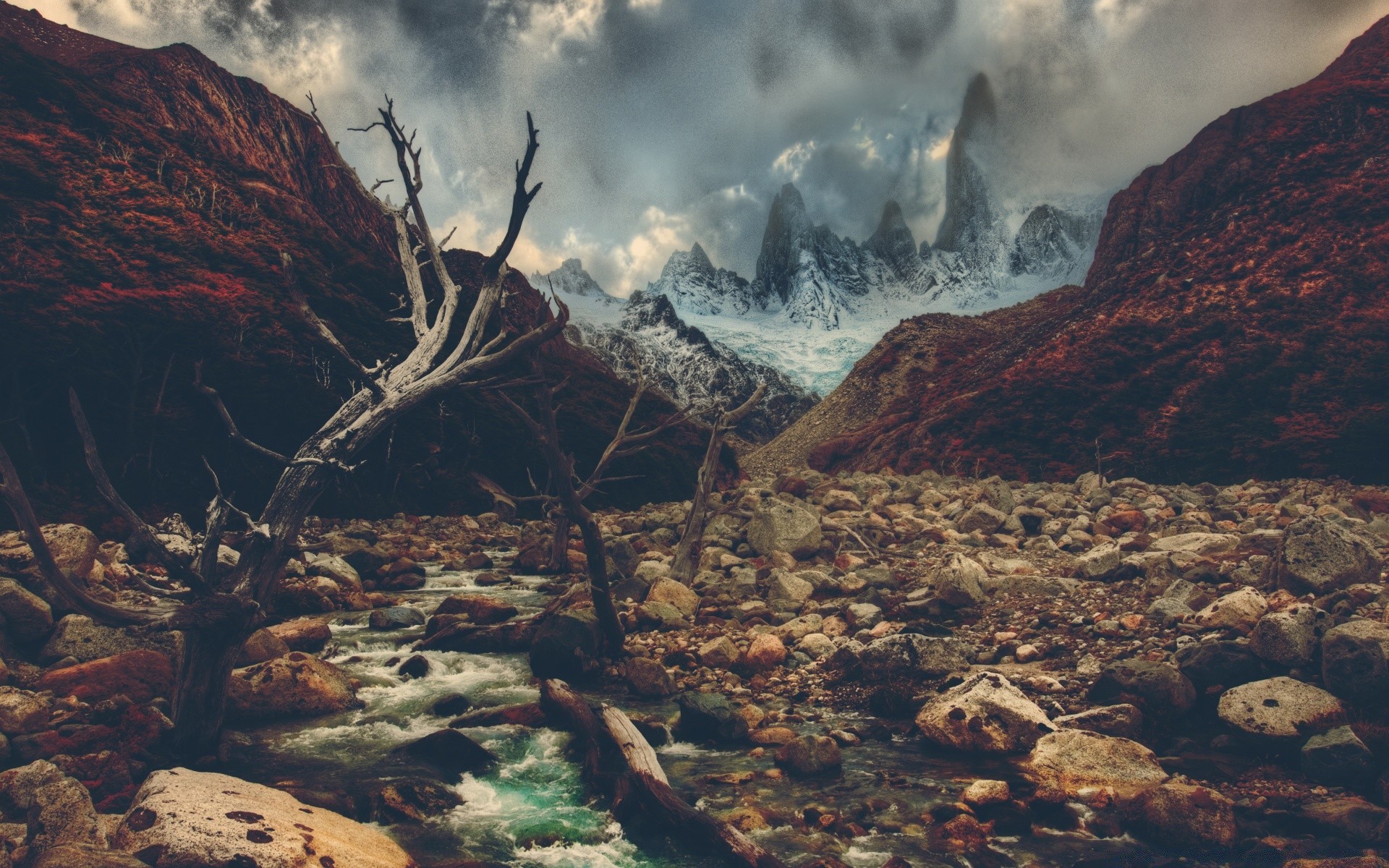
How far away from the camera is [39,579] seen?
8.64 meters

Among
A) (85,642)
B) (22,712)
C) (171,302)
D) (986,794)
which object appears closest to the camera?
(986,794)

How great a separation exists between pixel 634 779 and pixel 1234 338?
47.8m

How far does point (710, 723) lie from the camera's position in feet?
25.4

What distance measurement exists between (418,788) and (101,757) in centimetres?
267

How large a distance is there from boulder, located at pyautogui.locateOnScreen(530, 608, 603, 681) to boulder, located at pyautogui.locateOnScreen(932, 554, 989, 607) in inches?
237

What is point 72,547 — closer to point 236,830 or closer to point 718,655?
point 236,830

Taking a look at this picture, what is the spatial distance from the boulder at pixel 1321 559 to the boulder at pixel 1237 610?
609 mm

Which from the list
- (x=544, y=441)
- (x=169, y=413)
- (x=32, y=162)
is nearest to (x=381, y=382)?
(x=544, y=441)

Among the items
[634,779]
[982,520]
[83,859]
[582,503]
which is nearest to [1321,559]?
[634,779]

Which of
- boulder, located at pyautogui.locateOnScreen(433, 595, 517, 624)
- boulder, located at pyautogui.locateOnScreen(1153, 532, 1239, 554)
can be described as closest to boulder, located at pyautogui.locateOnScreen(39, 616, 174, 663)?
boulder, located at pyautogui.locateOnScreen(433, 595, 517, 624)

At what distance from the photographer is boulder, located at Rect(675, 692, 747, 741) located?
7.67 meters

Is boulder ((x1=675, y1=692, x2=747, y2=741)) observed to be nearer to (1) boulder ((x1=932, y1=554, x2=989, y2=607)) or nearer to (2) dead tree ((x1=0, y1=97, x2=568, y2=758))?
(2) dead tree ((x1=0, y1=97, x2=568, y2=758))

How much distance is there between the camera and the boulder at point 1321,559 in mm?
8242

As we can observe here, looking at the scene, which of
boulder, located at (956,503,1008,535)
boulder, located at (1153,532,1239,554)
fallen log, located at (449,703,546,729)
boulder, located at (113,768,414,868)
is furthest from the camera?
boulder, located at (956,503,1008,535)
